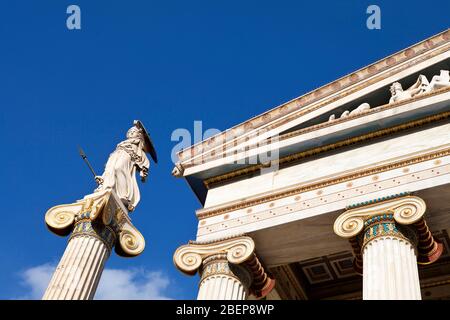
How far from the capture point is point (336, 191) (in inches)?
649

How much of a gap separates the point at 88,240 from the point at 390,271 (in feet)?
19.9

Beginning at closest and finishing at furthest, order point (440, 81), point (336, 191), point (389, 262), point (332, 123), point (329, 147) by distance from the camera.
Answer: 1. point (389, 262)
2. point (336, 191)
3. point (440, 81)
4. point (329, 147)
5. point (332, 123)

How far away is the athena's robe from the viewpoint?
54.3 feet

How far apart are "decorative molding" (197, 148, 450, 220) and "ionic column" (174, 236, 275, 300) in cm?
110

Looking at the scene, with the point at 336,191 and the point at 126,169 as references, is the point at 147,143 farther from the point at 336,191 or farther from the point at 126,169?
the point at 336,191

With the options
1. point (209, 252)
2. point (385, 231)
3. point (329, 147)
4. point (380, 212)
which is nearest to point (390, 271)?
point (385, 231)

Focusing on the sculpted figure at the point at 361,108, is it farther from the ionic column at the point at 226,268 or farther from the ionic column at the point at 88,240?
the ionic column at the point at 88,240

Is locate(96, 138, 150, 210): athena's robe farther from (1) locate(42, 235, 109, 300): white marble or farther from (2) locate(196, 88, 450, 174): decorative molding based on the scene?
(2) locate(196, 88, 450, 174): decorative molding

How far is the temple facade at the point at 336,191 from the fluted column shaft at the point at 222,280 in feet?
0.08

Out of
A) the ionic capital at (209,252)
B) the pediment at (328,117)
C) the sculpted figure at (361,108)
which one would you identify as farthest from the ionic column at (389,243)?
the sculpted figure at (361,108)

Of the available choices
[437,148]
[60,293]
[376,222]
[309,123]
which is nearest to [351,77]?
[309,123]

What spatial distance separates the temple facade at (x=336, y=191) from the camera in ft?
49.5

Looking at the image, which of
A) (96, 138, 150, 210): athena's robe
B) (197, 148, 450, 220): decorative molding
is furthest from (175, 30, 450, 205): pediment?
(96, 138, 150, 210): athena's robe
